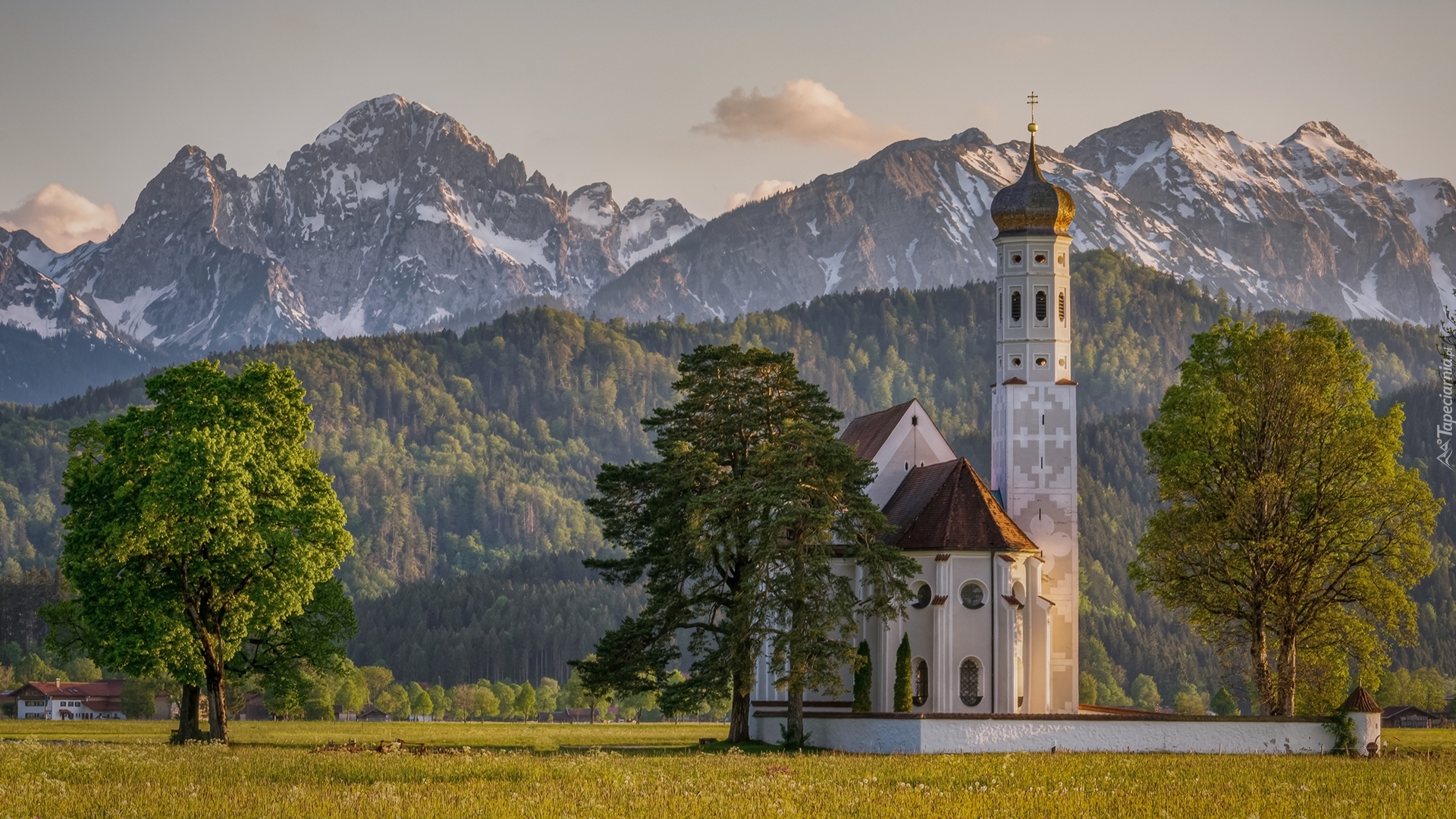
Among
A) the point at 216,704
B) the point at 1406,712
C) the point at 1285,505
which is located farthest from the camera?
the point at 1406,712

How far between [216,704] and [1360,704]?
34.4 m

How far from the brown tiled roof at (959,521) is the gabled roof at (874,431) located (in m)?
4.94

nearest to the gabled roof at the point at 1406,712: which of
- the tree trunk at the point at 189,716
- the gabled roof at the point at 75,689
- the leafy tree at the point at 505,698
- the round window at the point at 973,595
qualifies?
the round window at the point at 973,595

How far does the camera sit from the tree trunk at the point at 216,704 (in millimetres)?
57531

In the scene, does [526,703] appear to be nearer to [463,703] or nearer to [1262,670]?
[463,703]

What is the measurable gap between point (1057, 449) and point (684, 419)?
18.1m

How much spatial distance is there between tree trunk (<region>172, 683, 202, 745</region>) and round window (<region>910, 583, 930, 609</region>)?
2538 cm

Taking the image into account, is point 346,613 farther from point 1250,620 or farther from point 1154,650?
point 1154,650

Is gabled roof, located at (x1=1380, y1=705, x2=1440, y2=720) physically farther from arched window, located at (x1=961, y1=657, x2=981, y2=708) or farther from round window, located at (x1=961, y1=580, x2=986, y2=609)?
round window, located at (x1=961, y1=580, x2=986, y2=609)

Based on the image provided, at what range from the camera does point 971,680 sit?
69.1 meters

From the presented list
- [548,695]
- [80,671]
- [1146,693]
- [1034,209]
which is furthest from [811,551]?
[80,671]

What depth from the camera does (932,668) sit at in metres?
68.8

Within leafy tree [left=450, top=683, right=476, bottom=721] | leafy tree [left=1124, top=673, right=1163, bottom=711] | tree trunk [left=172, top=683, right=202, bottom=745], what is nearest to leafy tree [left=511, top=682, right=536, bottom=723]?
leafy tree [left=450, top=683, right=476, bottom=721]

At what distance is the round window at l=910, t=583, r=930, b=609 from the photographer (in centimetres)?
6931
